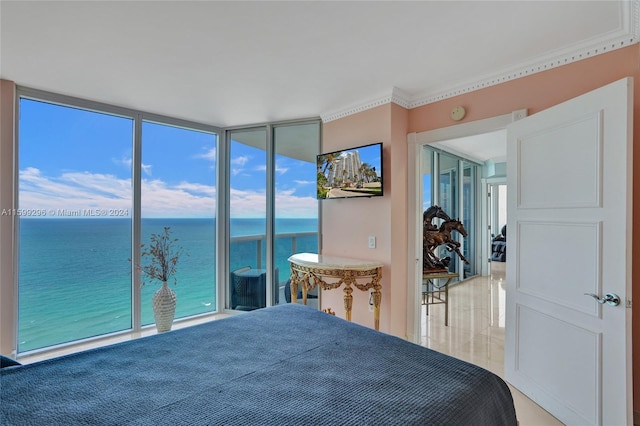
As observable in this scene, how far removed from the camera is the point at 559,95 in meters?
2.16

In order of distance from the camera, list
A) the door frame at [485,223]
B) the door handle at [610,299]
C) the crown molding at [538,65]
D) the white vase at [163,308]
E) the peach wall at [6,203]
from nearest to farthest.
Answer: the door handle at [610,299] → the crown molding at [538,65] → the peach wall at [6,203] → the white vase at [163,308] → the door frame at [485,223]

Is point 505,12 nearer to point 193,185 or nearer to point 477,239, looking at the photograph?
point 193,185

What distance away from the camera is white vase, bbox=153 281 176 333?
3217 mm

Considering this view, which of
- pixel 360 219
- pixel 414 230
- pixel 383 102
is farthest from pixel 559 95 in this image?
pixel 360 219

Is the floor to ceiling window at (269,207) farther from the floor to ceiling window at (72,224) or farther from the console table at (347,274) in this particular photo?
the floor to ceiling window at (72,224)

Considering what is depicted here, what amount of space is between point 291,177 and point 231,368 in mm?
2787

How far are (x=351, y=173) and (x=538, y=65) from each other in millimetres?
1658

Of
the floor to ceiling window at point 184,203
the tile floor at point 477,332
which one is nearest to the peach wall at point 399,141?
the tile floor at point 477,332

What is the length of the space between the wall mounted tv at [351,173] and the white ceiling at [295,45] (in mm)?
503

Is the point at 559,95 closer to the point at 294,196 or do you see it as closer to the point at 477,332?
the point at 477,332

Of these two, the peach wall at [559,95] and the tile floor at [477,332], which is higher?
the peach wall at [559,95]

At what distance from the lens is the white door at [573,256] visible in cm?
161

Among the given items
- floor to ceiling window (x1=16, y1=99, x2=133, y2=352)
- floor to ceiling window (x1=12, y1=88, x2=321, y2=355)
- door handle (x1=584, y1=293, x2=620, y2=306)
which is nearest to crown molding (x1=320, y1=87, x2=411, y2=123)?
floor to ceiling window (x1=12, y1=88, x2=321, y2=355)

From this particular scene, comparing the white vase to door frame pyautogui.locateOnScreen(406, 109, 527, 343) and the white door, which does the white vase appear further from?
the white door
